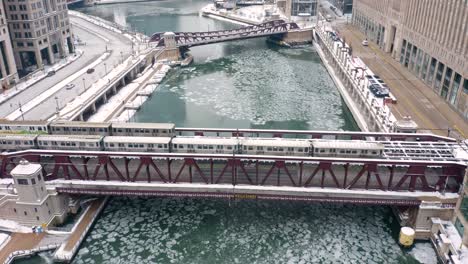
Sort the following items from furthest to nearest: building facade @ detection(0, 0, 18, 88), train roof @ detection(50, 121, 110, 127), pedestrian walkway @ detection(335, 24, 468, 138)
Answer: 1. building facade @ detection(0, 0, 18, 88)
2. pedestrian walkway @ detection(335, 24, 468, 138)
3. train roof @ detection(50, 121, 110, 127)

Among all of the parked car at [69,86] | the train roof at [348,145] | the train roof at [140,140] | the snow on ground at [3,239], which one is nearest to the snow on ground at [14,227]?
the snow on ground at [3,239]

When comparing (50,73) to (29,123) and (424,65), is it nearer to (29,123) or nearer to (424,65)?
(29,123)

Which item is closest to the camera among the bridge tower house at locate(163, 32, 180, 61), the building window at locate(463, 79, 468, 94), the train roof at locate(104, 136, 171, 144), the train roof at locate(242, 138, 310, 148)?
the train roof at locate(242, 138, 310, 148)

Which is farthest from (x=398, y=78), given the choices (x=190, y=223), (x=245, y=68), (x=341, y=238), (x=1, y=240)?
(x=1, y=240)

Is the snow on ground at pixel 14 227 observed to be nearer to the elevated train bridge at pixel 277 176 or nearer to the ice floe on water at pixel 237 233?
the elevated train bridge at pixel 277 176

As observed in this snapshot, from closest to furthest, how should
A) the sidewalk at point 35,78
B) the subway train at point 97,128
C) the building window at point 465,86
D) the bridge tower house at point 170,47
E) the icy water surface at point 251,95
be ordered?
the subway train at point 97,128 < the building window at point 465,86 < the icy water surface at point 251,95 < the sidewalk at point 35,78 < the bridge tower house at point 170,47

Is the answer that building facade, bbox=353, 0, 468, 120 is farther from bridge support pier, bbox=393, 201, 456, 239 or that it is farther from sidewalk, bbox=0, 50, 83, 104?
sidewalk, bbox=0, 50, 83, 104

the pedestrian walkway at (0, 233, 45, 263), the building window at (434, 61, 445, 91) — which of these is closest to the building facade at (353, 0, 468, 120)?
the building window at (434, 61, 445, 91)
